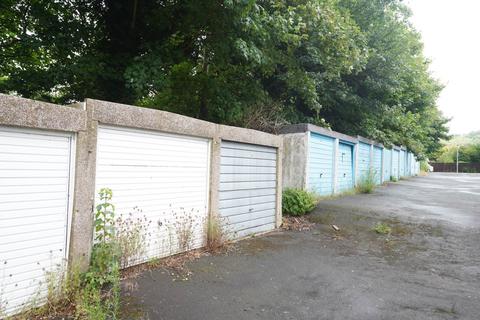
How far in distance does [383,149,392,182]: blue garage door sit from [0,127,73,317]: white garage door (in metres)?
20.2

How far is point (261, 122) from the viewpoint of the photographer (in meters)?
10.6

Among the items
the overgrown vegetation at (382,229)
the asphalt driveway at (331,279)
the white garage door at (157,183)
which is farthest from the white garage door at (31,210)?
the overgrown vegetation at (382,229)

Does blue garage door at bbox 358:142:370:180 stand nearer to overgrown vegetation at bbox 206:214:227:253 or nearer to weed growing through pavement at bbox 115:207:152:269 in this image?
overgrown vegetation at bbox 206:214:227:253

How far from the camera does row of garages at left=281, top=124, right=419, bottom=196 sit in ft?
34.9

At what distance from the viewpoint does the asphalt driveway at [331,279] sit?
12.2ft

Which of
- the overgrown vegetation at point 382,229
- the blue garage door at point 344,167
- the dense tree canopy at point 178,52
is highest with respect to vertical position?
the dense tree canopy at point 178,52

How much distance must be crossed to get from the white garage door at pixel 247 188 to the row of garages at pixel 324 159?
285cm

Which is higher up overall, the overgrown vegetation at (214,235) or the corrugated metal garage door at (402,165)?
the corrugated metal garage door at (402,165)

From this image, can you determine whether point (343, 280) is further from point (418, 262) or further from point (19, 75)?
point (19, 75)

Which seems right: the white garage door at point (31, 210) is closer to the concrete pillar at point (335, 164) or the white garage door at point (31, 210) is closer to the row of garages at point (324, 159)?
the row of garages at point (324, 159)

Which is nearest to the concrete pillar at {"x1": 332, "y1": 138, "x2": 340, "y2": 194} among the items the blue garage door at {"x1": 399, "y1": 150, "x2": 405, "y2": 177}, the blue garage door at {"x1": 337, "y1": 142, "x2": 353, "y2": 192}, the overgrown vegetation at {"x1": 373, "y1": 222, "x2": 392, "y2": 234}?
the blue garage door at {"x1": 337, "y1": 142, "x2": 353, "y2": 192}

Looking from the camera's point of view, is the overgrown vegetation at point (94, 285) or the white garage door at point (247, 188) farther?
the white garage door at point (247, 188)

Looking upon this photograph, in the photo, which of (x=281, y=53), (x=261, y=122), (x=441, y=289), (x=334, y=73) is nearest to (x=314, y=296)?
(x=441, y=289)

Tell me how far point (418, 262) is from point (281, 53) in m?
7.32
